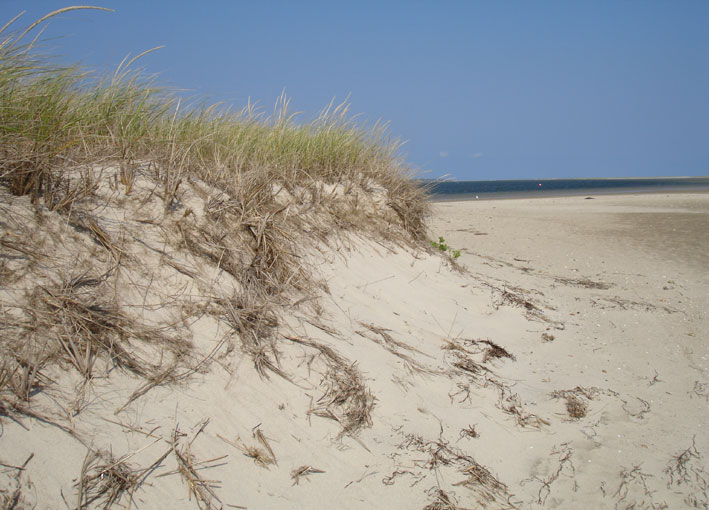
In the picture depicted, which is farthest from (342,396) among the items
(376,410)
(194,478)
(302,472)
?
(194,478)

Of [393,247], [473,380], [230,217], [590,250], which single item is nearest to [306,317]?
[230,217]

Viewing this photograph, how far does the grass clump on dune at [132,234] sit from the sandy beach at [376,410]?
0.04m

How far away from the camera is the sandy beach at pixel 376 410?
2.10 m

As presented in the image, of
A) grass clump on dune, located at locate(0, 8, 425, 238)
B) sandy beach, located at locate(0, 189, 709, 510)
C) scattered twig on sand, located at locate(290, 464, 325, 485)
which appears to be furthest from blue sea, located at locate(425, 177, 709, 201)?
scattered twig on sand, located at locate(290, 464, 325, 485)

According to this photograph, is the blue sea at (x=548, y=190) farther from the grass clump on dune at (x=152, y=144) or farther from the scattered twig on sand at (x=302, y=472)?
the scattered twig on sand at (x=302, y=472)

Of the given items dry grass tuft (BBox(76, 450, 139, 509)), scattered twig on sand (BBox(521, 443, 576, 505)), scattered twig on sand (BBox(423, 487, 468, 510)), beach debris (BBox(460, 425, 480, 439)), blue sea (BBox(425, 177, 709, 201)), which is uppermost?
blue sea (BBox(425, 177, 709, 201))

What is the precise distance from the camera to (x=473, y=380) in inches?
145

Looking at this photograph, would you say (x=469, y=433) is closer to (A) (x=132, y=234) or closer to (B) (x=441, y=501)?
(B) (x=441, y=501)

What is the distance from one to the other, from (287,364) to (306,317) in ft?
1.89

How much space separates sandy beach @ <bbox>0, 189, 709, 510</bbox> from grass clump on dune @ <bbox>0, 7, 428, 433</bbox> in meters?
0.04

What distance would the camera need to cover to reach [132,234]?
3.20 metres

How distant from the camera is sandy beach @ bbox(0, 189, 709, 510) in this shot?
6.88 feet

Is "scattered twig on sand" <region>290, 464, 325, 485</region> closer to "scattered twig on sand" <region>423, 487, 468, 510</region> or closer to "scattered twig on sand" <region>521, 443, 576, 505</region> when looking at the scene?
"scattered twig on sand" <region>423, 487, 468, 510</region>

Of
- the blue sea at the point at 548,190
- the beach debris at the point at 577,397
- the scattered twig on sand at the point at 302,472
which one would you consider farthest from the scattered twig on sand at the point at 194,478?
the blue sea at the point at 548,190
